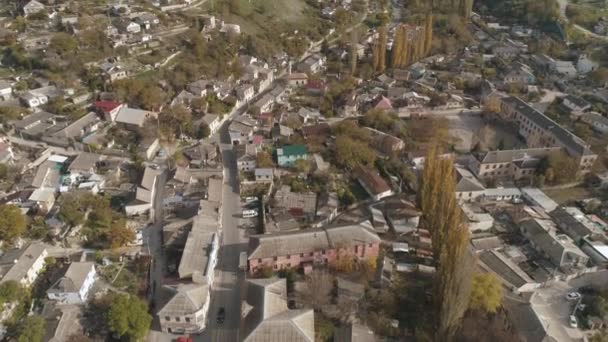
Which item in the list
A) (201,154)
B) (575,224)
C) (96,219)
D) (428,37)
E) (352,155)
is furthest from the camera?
(428,37)

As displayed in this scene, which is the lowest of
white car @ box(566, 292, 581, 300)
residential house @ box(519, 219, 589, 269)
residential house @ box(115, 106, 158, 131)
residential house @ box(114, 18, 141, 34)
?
white car @ box(566, 292, 581, 300)

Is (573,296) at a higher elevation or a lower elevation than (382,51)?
lower

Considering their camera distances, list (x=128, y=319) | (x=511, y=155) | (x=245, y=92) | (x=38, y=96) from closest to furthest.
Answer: (x=128, y=319), (x=511, y=155), (x=38, y=96), (x=245, y=92)

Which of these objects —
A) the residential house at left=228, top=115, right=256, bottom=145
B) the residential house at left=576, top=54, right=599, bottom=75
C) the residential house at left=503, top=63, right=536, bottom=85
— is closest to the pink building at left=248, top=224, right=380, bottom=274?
the residential house at left=228, top=115, right=256, bottom=145

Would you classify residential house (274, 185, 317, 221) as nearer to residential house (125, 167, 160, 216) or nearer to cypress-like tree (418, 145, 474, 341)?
cypress-like tree (418, 145, 474, 341)

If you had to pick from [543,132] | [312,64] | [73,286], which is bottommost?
[73,286]

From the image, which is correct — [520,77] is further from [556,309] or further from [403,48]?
[556,309]

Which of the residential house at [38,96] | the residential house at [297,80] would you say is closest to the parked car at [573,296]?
the residential house at [297,80]

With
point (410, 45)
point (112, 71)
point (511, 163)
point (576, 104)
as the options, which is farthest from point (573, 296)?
point (112, 71)
